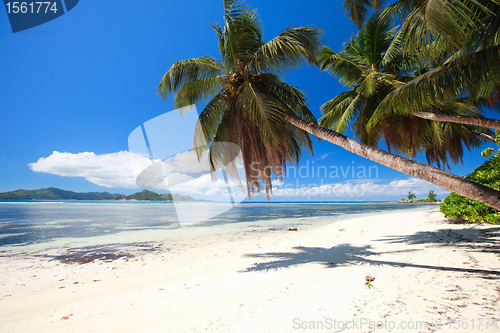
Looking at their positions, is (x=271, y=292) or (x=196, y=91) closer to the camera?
(x=271, y=292)

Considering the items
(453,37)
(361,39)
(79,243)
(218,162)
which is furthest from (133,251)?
(361,39)

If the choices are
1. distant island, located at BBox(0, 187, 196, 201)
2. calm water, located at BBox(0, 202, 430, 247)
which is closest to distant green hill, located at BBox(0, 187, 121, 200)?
distant island, located at BBox(0, 187, 196, 201)

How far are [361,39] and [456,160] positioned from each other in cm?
816

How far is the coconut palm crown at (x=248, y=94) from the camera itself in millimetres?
5020

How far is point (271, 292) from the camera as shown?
358 centimetres

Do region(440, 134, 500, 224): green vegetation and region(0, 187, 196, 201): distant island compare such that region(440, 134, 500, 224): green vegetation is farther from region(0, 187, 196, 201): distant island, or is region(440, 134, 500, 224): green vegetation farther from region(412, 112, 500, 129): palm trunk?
region(0, 187, 196, 201): distant island

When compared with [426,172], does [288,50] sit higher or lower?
higher

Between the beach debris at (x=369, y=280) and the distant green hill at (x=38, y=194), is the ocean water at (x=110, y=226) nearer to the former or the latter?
the beach debris at (x=369, y=280)

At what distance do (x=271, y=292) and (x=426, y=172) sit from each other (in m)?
2.97

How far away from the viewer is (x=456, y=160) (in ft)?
36.5

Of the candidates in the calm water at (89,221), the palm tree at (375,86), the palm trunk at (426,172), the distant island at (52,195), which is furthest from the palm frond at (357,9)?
the distant island at (52,195)

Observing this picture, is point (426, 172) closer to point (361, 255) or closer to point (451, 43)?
point (451, 43)

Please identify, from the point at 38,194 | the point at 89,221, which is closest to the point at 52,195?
the point at 38,194

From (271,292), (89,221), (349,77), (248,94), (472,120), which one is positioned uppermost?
(349,77)
